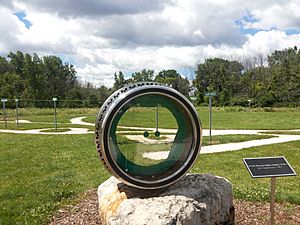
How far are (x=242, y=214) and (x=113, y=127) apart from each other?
277 centimetres

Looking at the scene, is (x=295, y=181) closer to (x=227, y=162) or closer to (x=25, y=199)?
(x=227, y=162)

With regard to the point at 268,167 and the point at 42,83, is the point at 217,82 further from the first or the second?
the point at 268,167

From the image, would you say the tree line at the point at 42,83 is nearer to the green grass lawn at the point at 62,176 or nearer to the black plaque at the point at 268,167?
the green grass lawn at the point at 62,176

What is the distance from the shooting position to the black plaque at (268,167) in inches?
198

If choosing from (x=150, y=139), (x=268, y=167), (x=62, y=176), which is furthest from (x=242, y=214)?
(x=62, y=176)

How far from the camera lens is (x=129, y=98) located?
15.4 ft

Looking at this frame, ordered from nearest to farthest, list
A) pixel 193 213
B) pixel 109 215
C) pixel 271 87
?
1. pixel 193 213
2. pixel 109 215
3. pixel 271 87

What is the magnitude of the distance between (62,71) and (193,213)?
7137cm

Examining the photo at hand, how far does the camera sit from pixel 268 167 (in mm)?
5137

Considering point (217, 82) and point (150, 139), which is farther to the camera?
point (217, 82)

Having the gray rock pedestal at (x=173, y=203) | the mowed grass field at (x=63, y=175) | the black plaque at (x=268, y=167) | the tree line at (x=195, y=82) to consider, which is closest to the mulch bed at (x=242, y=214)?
the mowed grass field at (x=63, y=175)

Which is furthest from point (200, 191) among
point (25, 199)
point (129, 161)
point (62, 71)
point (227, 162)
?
point (62, 71)

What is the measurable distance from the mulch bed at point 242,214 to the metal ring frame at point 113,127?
4.68 ft

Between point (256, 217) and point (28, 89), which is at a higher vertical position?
point (28, 89)
